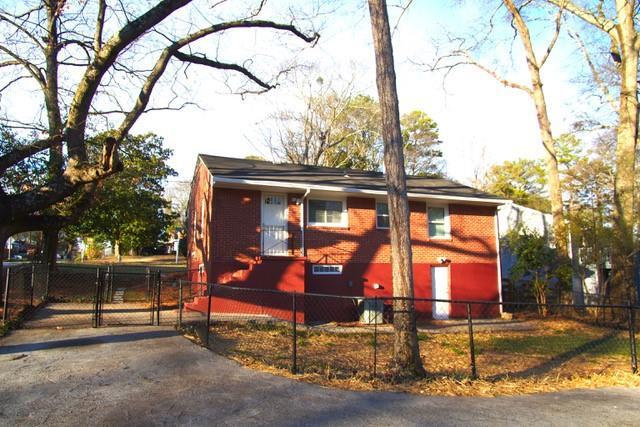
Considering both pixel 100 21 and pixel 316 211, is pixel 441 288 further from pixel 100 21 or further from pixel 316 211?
pixel 100 21

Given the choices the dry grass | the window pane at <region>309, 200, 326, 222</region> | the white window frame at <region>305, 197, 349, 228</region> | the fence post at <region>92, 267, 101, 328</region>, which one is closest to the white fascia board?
the white window frame at <region>305, 197, 349, 228</region>

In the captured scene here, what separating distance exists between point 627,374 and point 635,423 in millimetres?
2988

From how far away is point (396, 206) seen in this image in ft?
25.0

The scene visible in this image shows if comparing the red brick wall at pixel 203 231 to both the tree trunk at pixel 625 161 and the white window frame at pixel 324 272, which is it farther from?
the tree trunk at pixel 625 161

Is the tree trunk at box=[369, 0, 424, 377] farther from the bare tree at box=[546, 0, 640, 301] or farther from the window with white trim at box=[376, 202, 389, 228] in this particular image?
the bare tree at box=[546, 0, 640, 301]

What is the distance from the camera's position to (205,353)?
300 inches

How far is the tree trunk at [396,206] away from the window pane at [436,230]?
11070mm

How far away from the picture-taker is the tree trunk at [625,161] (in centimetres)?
1703

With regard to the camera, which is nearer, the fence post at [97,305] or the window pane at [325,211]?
the fence post at [97,305]

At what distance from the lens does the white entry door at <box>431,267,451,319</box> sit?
1797 cm

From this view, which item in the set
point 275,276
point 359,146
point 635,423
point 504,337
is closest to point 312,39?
point 275,276

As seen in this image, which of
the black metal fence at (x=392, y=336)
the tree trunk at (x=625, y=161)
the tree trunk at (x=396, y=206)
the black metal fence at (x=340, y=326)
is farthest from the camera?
the tree trunk at (x=625, y=161)

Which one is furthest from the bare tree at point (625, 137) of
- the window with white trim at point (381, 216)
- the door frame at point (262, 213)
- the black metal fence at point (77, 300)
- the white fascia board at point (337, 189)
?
the black metal fence at point (77, 300)

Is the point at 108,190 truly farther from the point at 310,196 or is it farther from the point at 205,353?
the point at 205,353
